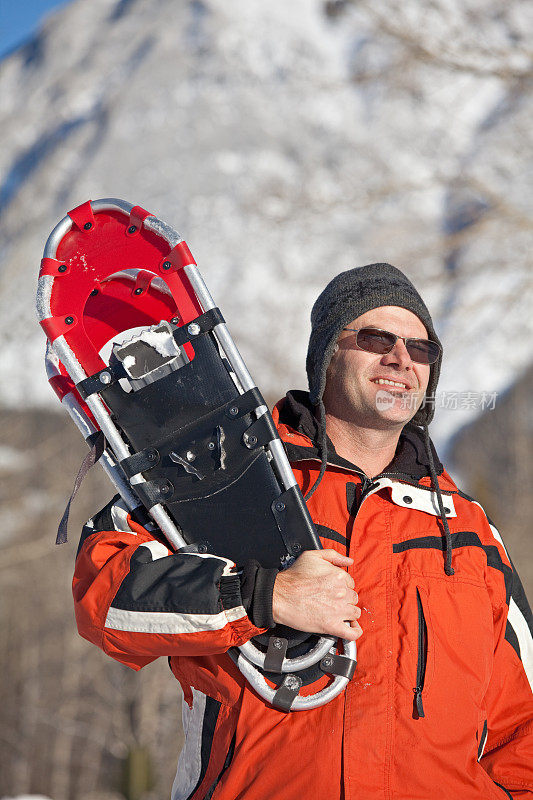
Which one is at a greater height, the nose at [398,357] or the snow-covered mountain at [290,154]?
the snow-covered mountain at [290,154]

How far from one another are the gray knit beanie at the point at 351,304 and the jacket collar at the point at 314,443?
53 millimetres

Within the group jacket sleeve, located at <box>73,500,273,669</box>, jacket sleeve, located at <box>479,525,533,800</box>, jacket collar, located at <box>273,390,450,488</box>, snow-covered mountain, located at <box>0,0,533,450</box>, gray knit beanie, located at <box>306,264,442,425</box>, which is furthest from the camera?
snow-covered mountain, located at <box>0,0,533,450</box>

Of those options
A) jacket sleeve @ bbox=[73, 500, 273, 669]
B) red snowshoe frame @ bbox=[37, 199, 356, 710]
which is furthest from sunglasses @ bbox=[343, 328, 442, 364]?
jacket sleeve @ bbox=[73, 500, 273, 669]

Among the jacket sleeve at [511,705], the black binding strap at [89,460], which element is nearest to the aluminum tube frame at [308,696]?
the jacket sleeve at [511,705]

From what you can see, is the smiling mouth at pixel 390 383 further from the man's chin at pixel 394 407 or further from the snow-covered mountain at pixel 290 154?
the snow-covered mountain at pixel 290 154

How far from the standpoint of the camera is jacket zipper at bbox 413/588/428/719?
153cm

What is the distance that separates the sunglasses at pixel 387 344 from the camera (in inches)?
75.9

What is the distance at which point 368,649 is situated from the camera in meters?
1.60

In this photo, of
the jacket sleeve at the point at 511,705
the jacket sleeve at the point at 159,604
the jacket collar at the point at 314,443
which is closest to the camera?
the jacket sleeve at the point at 159,604

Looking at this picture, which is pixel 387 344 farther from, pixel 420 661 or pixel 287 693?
pixel 287 693

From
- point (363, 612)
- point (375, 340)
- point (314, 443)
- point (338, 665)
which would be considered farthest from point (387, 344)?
point (338, 665)

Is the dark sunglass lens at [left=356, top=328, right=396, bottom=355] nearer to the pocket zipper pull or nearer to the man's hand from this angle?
the man's hand

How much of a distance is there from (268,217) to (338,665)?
6.95 metres

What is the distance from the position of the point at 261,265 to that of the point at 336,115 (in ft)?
21.2
